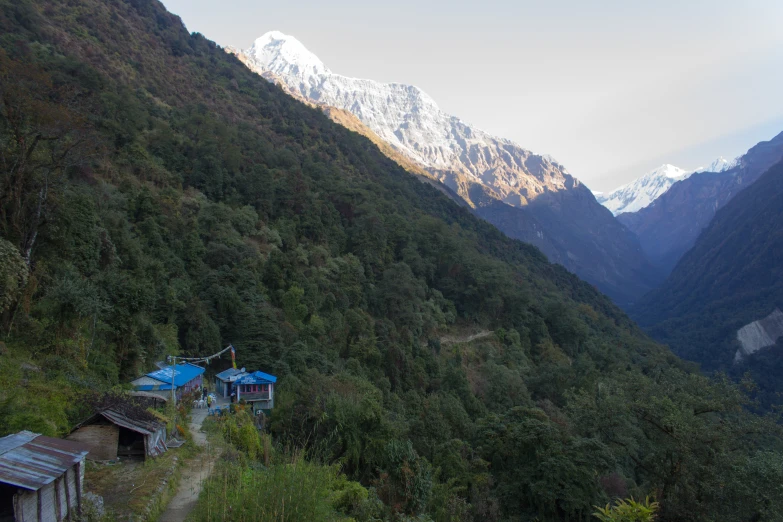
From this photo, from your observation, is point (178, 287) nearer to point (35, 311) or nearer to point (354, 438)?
point (35, 311)

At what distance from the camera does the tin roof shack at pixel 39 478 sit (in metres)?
5.14

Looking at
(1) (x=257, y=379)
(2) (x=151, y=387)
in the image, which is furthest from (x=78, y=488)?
(1) (x=257, y=379)

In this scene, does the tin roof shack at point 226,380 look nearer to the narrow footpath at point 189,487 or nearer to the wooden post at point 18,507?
the narrow footpath at point 189,487

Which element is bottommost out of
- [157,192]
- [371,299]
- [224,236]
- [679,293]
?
[679,293]

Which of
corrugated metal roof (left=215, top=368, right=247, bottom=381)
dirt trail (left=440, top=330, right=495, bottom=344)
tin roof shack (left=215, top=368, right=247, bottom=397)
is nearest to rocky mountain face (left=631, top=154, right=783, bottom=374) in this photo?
dirt trail (left=440, top=330, right=495, bottom=344)

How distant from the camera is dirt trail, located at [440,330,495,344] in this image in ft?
118

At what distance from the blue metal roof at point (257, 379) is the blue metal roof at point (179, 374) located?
1.70m

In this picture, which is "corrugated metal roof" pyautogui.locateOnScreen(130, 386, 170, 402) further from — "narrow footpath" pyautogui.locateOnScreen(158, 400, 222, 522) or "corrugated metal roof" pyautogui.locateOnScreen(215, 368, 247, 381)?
"corrugated metal roof" pyautogui.locateOnScreen(215, 368, 247, 381)

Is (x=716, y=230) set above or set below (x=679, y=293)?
above

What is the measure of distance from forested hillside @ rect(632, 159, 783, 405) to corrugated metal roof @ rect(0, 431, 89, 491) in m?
81.7

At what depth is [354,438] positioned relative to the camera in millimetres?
12695

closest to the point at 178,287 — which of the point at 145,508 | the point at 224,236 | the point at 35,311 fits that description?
the point at 224,236

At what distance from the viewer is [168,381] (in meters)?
15.1

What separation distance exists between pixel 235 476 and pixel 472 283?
3650 centimetres
